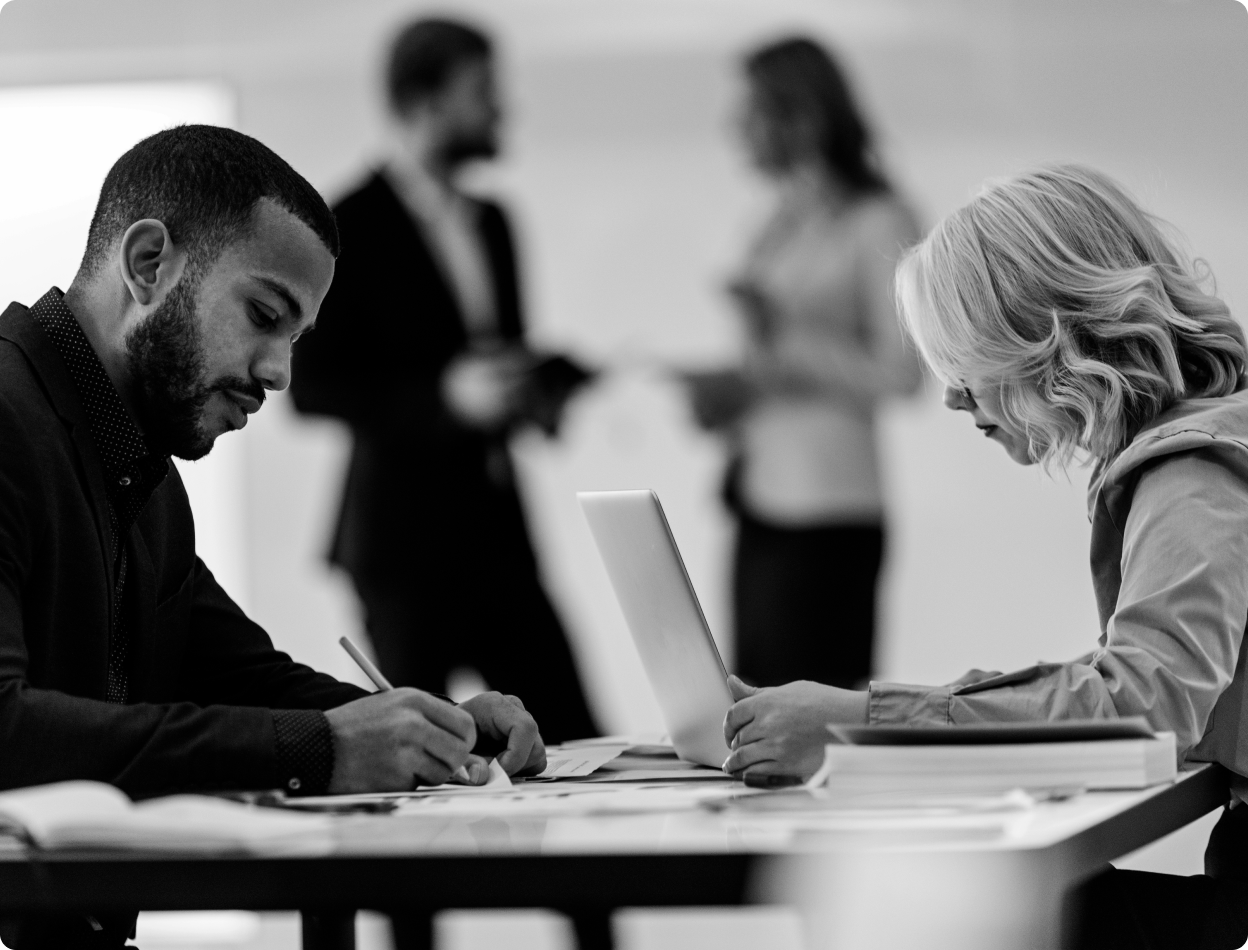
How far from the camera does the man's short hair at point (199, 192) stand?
1.40 meters

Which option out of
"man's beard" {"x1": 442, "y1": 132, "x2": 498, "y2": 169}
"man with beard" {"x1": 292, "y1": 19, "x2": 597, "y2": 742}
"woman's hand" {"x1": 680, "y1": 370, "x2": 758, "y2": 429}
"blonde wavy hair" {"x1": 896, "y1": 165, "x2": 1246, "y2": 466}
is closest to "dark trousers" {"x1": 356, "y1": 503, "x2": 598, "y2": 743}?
"man with beard" {"x1": 292, "y1": 19, "x2": 597, "y2": 742}

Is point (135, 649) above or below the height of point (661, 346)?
below

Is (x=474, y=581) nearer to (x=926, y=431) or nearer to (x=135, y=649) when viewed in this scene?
(x=926, y=431)

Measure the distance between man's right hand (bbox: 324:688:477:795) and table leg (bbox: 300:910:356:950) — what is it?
0.10 meters

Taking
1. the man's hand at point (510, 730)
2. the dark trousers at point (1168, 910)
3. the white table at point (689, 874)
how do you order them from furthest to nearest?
the man's hand at point (510, 730) < the dark trousers at point (1168, 910) < the white table at point (689, 874)

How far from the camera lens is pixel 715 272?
3332mm

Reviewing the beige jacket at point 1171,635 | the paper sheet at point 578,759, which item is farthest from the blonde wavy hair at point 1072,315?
the paper sheet at point 578,759

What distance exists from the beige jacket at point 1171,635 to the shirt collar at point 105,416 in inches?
28.3

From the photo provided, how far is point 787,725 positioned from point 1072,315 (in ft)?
1.78

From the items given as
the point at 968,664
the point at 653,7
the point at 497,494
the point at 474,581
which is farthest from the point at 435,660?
the point at 653,7

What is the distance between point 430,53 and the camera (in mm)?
3439

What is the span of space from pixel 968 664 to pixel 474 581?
3.69 ft

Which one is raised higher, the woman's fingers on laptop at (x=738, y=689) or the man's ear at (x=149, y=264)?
the man's ear at (x=149, y=264)

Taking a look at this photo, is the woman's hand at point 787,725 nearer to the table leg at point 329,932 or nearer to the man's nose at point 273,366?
the table leg at point 329,932
